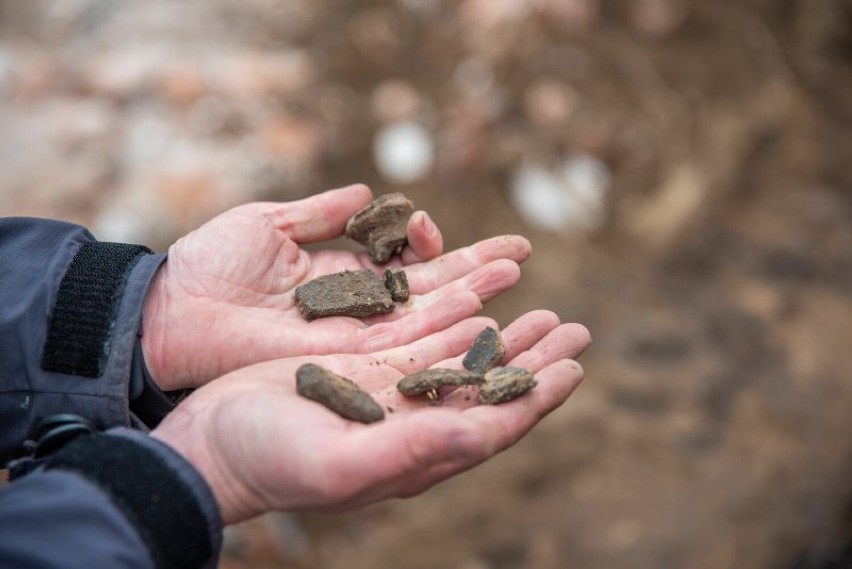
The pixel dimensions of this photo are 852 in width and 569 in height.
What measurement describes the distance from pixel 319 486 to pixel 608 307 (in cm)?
222

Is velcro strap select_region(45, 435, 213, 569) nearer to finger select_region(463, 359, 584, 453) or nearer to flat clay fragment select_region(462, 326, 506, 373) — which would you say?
finger select_region(463, 359, 584, 453)

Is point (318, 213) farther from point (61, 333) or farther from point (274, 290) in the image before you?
point (61, 333)

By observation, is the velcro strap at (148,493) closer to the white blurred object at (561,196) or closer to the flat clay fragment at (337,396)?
the flat clay fragment at (337,396)

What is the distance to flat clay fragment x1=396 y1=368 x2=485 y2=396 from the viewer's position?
162cm

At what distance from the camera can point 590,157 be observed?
3725 mm

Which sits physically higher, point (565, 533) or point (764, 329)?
point (764, 329)

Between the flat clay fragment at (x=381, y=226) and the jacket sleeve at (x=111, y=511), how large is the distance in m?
0.88

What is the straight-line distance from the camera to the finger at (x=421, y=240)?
2.02 meters

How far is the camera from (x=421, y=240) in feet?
6.73

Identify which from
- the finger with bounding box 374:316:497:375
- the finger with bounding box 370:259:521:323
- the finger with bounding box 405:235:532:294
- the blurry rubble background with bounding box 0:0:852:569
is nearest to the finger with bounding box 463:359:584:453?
the finger with bounding box 374:316:497:375

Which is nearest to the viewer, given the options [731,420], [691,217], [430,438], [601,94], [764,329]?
[430,438]

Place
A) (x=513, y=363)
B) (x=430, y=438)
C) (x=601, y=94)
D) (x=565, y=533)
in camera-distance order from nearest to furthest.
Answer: (x=430, y=438) < (x=513, y=363) < (x=565, y=533) < (x=601, y=94)

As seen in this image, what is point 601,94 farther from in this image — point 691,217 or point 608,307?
point 608,307

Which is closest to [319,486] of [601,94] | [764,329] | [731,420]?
[731,420]
